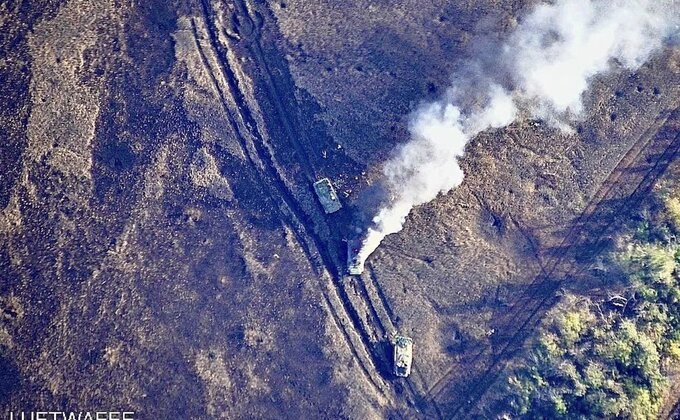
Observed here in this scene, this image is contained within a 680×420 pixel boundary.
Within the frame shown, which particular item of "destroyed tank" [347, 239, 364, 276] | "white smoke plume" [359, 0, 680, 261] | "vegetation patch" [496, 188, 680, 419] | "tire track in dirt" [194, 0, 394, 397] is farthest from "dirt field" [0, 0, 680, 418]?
"vegetation patch" [496, 188, 680, 419]

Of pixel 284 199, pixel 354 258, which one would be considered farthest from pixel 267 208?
pixel 354 258

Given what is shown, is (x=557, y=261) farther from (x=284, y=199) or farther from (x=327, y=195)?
Result: (x=284, y=199)

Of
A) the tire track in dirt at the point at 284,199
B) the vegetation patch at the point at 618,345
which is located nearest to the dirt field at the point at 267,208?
the tire track in dirt at the point at 284,199

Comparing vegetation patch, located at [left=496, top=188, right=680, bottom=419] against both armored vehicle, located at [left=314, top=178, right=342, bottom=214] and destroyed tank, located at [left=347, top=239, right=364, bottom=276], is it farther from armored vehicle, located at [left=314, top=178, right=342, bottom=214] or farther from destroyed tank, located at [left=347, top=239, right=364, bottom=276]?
armored vehicle, located at [left=314, top=178, right=342, bottom=214]

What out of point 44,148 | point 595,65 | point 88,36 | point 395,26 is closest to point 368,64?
point 395,26

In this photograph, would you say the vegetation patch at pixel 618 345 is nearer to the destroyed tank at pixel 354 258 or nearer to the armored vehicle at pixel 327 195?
the destroyed tank at pixel 354 258

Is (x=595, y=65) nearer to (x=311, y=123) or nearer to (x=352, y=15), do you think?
(x=352, y=15)

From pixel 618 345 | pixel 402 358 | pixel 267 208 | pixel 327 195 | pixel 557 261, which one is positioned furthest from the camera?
pixel 557 261
